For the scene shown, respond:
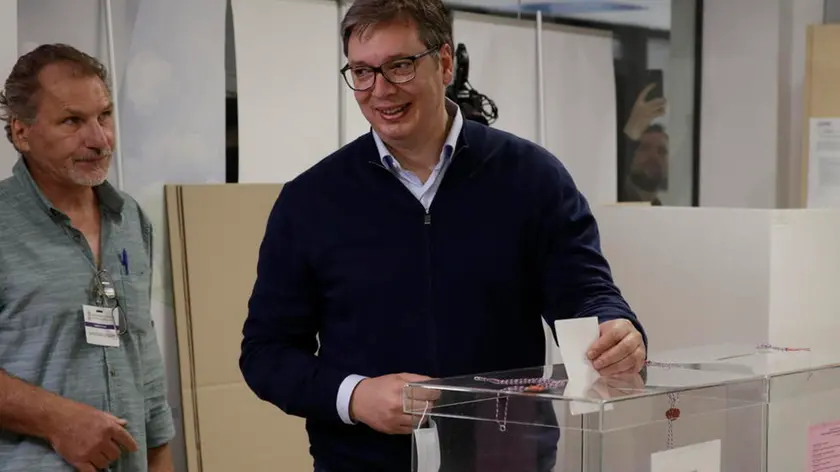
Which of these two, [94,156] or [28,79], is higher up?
[28,79]

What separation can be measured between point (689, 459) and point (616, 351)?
208 mm

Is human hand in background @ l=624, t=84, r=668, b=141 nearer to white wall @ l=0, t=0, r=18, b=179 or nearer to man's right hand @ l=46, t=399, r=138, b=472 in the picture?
white wall @ l=0, t=0, r=18, b=179

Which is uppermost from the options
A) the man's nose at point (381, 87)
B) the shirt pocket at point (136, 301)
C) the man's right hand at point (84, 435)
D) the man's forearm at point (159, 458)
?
the man's nose at point (381, 87)

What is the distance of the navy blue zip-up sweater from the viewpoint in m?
1.90

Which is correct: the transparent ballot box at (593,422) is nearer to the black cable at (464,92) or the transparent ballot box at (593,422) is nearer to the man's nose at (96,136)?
the man's nose at (96,136)

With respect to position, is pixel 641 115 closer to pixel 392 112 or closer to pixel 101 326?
pixel 101 326

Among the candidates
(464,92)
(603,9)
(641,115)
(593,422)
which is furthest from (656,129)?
(593,422)

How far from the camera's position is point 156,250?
343cm

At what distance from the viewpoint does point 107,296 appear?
243 centimetres

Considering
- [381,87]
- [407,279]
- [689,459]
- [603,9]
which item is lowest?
[689,459]

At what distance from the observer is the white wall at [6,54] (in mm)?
2654

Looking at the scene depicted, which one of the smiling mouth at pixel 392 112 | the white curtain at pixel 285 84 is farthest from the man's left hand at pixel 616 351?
the white curtain at pixel 285 84

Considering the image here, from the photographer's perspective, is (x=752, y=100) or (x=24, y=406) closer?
(x=24, y=406)

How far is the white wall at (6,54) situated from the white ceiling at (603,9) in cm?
194
